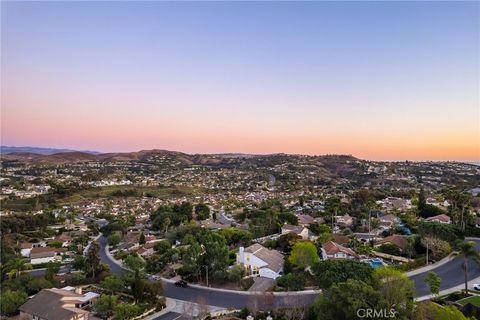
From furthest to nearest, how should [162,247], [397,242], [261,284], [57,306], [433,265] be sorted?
[162,247] < [397,242] < [433,265] < [261,284] < [57,306]

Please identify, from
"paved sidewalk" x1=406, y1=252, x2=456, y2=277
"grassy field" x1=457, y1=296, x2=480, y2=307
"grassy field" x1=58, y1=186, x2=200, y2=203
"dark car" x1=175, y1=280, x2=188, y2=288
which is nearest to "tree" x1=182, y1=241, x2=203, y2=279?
"dark car" x1=175, y1=280, x2=188, y2=288

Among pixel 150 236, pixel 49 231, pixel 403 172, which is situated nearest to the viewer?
pixel 150 236

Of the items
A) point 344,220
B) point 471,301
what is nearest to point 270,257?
point 471,301

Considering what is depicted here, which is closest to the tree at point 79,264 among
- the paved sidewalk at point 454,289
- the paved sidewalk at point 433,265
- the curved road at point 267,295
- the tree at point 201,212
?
the curved road at point 267,295

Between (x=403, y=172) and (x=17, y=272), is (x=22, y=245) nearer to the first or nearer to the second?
(x=17, y=272)

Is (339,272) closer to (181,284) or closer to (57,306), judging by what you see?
(181,284)

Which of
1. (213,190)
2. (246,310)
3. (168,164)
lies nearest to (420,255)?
(246,310)
